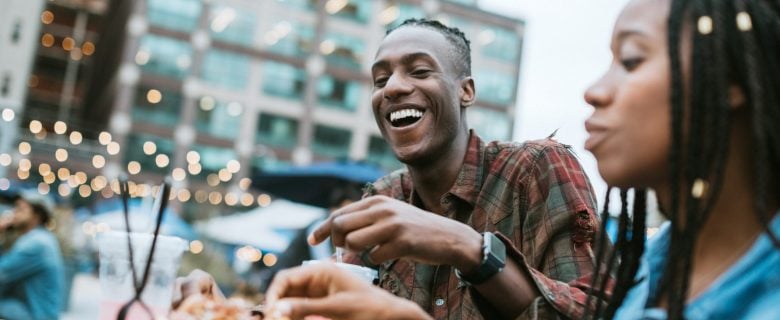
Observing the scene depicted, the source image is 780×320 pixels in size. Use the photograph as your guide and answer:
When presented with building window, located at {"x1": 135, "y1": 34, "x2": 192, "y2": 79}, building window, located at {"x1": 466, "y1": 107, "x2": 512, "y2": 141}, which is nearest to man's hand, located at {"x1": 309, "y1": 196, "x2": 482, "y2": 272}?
building window, located at {"x1": 135, "y1": 34, "x2": 192, "y2": 79}

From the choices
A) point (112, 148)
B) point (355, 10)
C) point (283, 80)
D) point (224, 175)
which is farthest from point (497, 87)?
point (112, 148)

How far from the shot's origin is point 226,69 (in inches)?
1746

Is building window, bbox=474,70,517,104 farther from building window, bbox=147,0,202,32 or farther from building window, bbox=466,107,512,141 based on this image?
building window, bbox=147,0,202,32

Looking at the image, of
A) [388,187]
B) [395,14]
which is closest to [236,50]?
[395,14]

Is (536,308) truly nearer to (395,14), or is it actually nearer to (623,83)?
(623,83)

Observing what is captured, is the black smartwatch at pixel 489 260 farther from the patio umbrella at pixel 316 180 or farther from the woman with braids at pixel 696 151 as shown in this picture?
the patio umbrella at pixel 316 180

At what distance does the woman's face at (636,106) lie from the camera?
1149mm

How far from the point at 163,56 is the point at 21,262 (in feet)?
121

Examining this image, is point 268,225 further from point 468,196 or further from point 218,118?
point 218,118

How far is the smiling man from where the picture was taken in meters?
1.65

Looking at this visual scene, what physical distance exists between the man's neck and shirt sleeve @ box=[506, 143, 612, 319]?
29 cm

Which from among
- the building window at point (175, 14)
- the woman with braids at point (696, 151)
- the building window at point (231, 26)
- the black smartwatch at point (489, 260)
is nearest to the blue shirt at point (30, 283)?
the black smartwatch at point (489, 260)

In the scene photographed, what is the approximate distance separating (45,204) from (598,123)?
8.50m

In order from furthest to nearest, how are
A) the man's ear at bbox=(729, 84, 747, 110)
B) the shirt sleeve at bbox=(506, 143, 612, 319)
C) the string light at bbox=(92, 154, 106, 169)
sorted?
the string light at bbox=(92, 154, 106, 169)
the shirt sleeve at bbox=(506, 143, 612, 319)
the man's ear at bbox=(729, 84, 747, 110)
